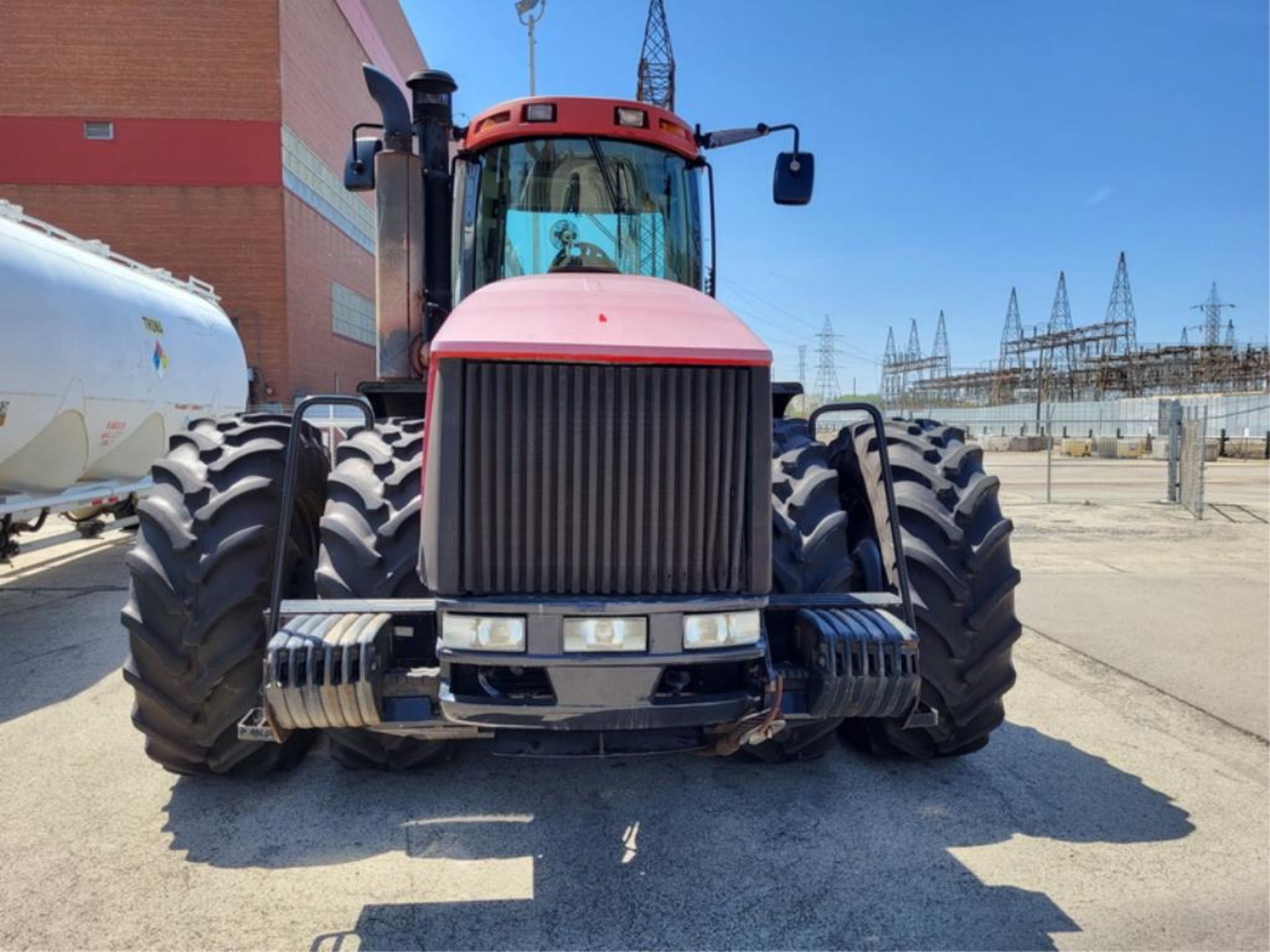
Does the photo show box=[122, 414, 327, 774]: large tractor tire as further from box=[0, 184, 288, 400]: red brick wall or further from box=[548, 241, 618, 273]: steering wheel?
box=[0, 184, 288, 400]: red brick wall

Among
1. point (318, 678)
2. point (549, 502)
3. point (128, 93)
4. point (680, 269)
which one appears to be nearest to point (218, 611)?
point (318, 678)

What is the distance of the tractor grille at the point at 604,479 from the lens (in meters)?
2.30

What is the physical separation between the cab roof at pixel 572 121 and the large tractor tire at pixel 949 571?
181 cm

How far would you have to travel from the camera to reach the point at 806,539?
9.55 ft

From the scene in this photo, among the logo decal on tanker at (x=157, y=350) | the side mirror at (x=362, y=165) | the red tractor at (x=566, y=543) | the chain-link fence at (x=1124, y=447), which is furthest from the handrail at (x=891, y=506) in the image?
the logo decal on tanker at (x=157, y=350)

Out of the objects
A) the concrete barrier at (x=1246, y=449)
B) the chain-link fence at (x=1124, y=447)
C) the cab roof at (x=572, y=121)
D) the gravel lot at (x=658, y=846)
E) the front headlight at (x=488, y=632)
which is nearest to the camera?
the front headlight at (x=488, y=632)

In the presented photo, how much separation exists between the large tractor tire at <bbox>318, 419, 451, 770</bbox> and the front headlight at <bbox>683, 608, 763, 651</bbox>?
0.96m

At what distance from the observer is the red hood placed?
2.24 meters

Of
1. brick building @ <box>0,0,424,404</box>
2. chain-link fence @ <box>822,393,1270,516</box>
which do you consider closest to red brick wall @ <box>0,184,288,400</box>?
brick building @ <box>0,0,424,404</box>

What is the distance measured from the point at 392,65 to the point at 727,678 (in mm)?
40242

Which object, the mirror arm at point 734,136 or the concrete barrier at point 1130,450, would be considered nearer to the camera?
the mirror arm at point 734,136

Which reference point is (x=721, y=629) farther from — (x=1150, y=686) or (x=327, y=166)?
(x=327, y=166)

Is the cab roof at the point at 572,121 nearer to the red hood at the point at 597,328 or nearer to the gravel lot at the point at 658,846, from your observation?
the red hood at the point at 597,328

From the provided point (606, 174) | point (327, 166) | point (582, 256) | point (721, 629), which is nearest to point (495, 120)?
point (606, 174)
